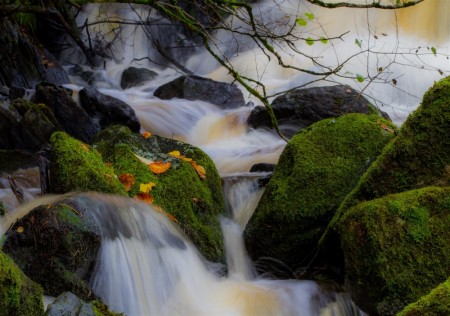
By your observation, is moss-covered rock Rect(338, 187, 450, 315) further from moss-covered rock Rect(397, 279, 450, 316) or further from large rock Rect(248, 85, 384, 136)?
large rock Rect(248, 85, 384, 136)

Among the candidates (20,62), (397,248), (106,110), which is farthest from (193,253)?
(20,62)

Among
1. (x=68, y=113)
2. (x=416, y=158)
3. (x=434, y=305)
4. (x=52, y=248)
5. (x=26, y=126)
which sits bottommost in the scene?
(x=52, y=248)

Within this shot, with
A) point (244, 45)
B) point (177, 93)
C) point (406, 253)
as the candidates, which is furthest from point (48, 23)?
point (406, 253)

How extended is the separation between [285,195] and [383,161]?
33.7 inches

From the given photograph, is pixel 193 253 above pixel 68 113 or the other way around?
the other way around

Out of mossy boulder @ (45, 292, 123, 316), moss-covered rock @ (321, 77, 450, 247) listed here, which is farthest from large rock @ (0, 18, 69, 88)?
mossy boulder @ (45, 292, 123, 316)

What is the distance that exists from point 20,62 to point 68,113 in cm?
264

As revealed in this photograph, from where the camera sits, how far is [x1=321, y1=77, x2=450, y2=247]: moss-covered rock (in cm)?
381

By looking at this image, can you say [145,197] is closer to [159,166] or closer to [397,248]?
[159,166]

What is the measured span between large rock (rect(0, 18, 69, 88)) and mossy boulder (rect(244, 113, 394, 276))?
582 cm

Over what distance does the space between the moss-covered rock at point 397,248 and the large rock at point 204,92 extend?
6.45 meters

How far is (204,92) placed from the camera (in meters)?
9.94

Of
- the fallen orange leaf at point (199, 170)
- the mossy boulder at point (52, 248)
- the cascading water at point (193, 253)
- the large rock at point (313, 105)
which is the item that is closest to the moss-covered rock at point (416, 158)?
the cascading water at point (193, 253)

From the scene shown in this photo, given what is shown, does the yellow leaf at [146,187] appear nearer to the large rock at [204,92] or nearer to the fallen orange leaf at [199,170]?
the fallen orange leaf at [199,170]
